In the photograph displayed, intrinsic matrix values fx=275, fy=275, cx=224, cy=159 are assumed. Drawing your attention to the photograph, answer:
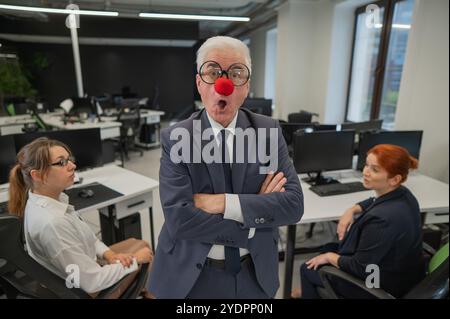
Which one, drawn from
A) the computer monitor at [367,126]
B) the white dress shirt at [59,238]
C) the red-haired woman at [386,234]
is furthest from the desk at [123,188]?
the computer monitor at [367,126]

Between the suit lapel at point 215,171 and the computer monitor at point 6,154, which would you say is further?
the computer monitor at point 6,154

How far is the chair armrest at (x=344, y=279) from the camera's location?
0.94 meters

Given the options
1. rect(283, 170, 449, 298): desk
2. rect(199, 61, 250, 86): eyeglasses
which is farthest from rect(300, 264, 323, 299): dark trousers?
rect(199, 61, 250, 86): eyeglasses

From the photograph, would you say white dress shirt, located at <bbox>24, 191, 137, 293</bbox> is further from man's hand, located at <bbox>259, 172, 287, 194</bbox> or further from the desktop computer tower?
man's hand, located at <bbox>259, 172, 287, 194</bbox>

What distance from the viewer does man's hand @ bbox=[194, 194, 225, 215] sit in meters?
0.73

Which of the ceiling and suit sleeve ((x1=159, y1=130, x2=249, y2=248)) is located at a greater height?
the ceiling

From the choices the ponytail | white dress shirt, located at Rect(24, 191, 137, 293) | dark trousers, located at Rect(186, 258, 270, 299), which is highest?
the ponytail

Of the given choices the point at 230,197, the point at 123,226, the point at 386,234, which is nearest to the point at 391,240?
the point at 386,234

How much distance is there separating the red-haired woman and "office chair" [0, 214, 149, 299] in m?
1.01

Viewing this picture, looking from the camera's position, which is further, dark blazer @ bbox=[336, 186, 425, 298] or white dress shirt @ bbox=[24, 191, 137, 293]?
dark blazer @ bbox=[336, 186, 425, 298]

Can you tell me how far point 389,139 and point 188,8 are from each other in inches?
84.3

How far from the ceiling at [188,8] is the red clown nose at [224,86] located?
165 mm

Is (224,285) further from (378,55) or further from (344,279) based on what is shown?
(378,55)

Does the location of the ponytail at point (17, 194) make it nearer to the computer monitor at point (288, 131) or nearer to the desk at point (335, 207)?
the computer monitor at point (288, 131)
